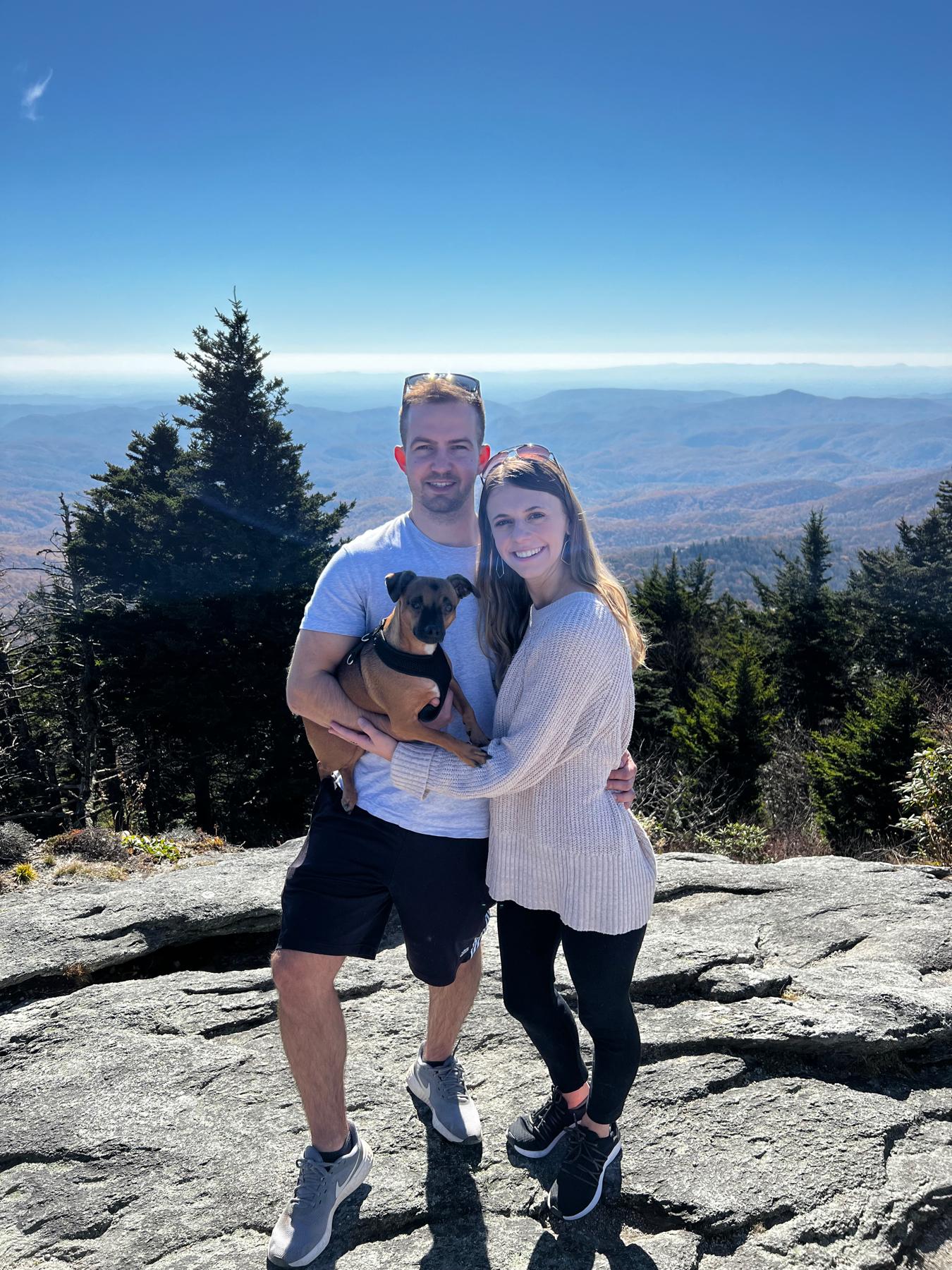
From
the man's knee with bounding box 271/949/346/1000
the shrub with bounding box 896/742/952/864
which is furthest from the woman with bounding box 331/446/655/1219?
the shrub with bounding box 896/742/952/864

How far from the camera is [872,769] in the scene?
13.8 meters

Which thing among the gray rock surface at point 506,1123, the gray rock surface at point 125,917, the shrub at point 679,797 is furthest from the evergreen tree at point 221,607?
the gray rock surface at point 506,1123

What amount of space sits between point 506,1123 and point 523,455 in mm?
2775

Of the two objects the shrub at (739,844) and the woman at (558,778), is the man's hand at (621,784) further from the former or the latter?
the shrub at (739,844)

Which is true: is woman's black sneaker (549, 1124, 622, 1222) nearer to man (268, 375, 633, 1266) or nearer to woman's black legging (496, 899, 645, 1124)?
woman's black legging (496, 899, 645, 1124)

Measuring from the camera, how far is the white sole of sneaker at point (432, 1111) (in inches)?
118

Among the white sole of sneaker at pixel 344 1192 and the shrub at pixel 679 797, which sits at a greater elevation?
the white sole of sneaker at pixel 344 1192

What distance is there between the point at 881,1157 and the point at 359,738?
2628 millimetres

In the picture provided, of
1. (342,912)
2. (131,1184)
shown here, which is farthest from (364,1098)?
(342,912)

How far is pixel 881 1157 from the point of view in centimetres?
290

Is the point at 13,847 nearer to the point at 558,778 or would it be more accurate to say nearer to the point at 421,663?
the point at 421,663

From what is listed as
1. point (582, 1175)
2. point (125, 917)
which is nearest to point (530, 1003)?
point (582, 1175)

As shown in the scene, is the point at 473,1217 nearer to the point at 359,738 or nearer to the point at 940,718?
the point at 359,738

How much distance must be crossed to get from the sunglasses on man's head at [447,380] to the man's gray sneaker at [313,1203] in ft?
9.49
